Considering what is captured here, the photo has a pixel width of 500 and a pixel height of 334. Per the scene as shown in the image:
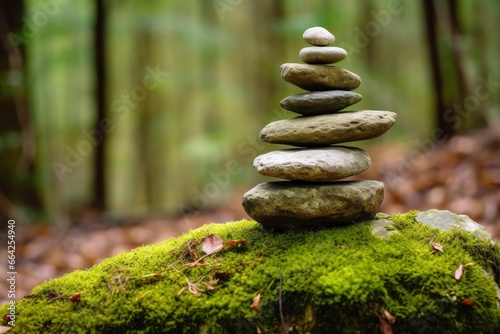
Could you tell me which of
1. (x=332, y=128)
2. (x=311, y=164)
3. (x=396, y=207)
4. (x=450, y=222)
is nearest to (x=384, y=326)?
(x=311, y=164)

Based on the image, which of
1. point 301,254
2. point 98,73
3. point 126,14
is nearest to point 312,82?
point 301,254

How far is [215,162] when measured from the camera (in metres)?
17.2

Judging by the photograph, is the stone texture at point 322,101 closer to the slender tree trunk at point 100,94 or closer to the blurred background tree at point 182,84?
the blurred background tree at point 182,84

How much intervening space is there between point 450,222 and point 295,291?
4.49 ft

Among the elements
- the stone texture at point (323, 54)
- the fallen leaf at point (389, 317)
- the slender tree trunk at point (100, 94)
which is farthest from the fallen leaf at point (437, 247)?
the slender tree trunk at point (100, 94)

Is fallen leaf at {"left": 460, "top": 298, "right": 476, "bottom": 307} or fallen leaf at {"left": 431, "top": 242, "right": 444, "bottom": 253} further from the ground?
fallen leaf at {"left": 431, "top": 242, "right": 444, "bottom": 253}

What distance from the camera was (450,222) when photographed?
126 inches

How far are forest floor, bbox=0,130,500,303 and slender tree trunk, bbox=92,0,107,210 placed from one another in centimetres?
178

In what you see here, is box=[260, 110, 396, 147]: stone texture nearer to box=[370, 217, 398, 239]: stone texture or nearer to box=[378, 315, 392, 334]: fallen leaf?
box=[370, 217, 398, 239]: stone texture

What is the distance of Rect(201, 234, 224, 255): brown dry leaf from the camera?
2996 millimetres

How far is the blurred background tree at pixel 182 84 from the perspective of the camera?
778 centimetres

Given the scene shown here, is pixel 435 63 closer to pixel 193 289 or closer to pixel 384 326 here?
pixel 384 326

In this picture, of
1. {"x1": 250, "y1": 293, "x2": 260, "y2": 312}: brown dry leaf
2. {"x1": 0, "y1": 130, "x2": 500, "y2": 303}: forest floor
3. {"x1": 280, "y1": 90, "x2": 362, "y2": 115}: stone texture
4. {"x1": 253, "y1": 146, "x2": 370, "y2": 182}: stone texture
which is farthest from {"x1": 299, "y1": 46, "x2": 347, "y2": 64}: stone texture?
{"x1": 0, "y1": 130, "x2": 500, "y2": 303}: forest floor

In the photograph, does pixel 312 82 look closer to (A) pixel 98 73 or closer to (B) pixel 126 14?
(A) pixel 98 73
